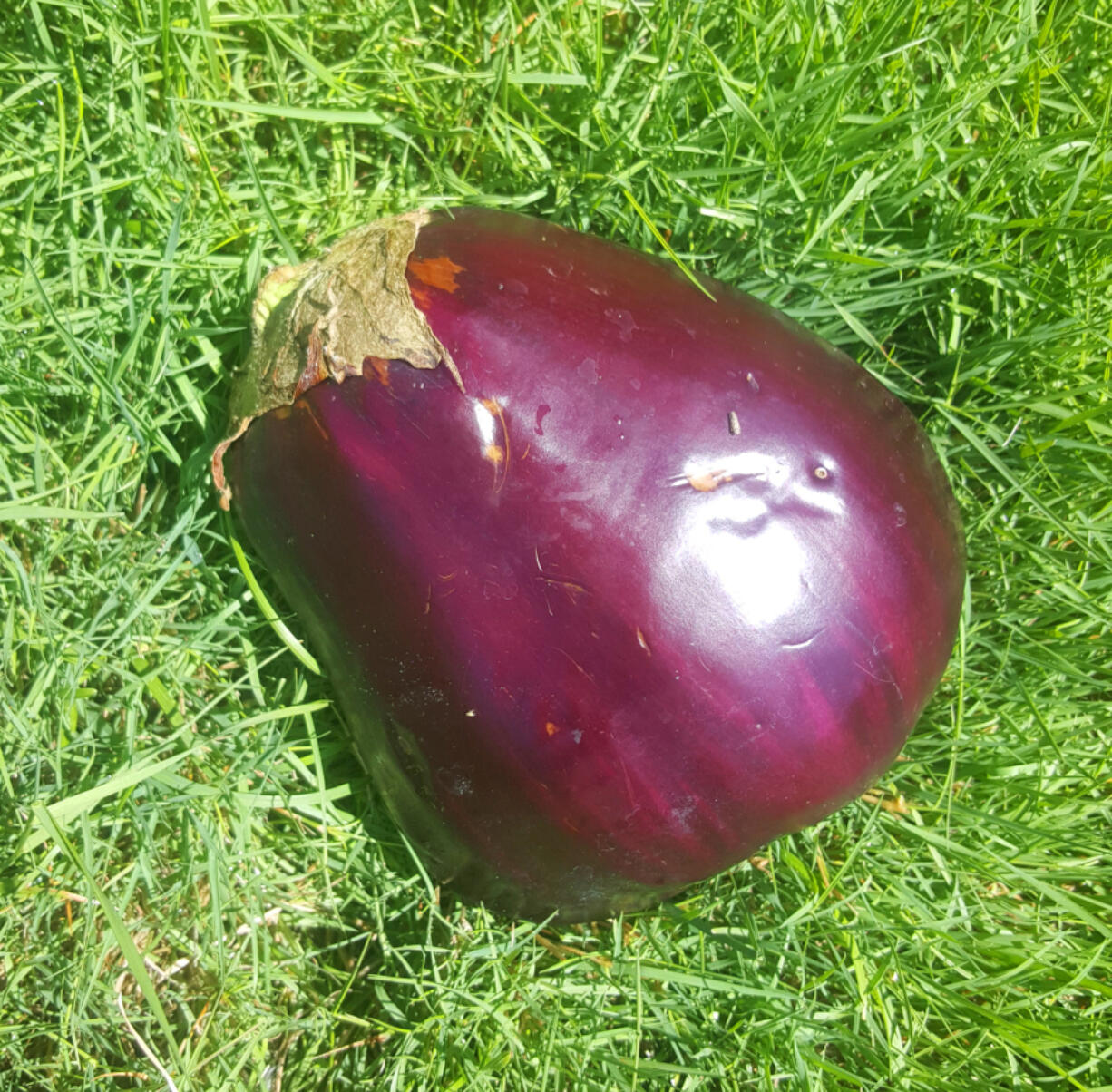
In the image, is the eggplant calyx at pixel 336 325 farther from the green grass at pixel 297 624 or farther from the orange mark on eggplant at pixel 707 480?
the orange mark on eggplant at pixel 707 480

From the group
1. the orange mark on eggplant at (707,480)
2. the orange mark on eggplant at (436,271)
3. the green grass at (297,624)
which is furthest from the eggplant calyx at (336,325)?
the orange mark on eggplant at (707,480)

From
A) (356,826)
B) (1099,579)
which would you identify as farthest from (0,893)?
(1099,579)

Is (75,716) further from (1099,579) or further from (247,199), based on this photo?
(1099,579)

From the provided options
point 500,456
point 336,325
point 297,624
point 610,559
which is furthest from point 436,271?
point 297,624

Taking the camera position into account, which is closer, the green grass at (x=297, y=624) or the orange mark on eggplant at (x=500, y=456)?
the orange mark on eggplant at (x=500, y=456)

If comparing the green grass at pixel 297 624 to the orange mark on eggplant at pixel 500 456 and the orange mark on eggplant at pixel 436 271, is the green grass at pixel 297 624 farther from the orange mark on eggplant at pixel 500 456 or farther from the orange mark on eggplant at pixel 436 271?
the orange mark on eggplant at pixel 500 456

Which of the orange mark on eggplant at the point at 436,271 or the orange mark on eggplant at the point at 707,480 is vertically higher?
the orange mark on eggplant at the point at 436,271
